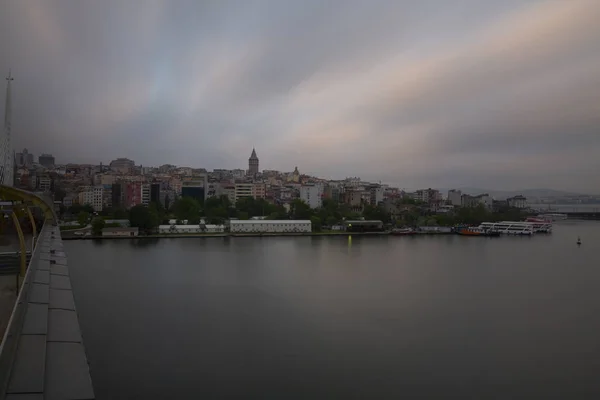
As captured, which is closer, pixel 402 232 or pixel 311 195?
pixel 402 232

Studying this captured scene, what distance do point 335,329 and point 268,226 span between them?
8.16m

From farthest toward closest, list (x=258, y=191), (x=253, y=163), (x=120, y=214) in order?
(x=253, y=163)
(x=258, y=191)
(x=120, y=214)

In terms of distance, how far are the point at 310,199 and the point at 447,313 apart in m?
16.2

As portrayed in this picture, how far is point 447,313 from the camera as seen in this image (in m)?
3.71

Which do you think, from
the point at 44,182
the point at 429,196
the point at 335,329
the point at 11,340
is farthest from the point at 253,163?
the point at 11,340

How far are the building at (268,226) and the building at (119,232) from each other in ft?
7.90

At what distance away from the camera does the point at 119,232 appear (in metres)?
9.49

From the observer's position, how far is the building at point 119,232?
9.30 m

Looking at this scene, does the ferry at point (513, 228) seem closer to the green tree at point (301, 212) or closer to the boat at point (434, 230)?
the boat at point (434, 230)

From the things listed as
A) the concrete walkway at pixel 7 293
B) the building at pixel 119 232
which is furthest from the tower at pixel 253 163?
the concrete walkway at pixel 7 293

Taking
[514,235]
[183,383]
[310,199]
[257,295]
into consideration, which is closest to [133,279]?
[257,295]

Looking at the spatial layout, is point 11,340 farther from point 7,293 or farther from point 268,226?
point 268,226

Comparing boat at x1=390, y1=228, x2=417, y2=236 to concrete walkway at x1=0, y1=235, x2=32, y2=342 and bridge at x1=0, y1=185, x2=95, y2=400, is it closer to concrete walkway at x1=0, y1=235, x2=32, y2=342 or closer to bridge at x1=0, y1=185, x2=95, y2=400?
concrete walkway at x1=0, y1=235, x2=32, y2=342

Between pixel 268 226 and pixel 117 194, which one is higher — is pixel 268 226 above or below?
below
